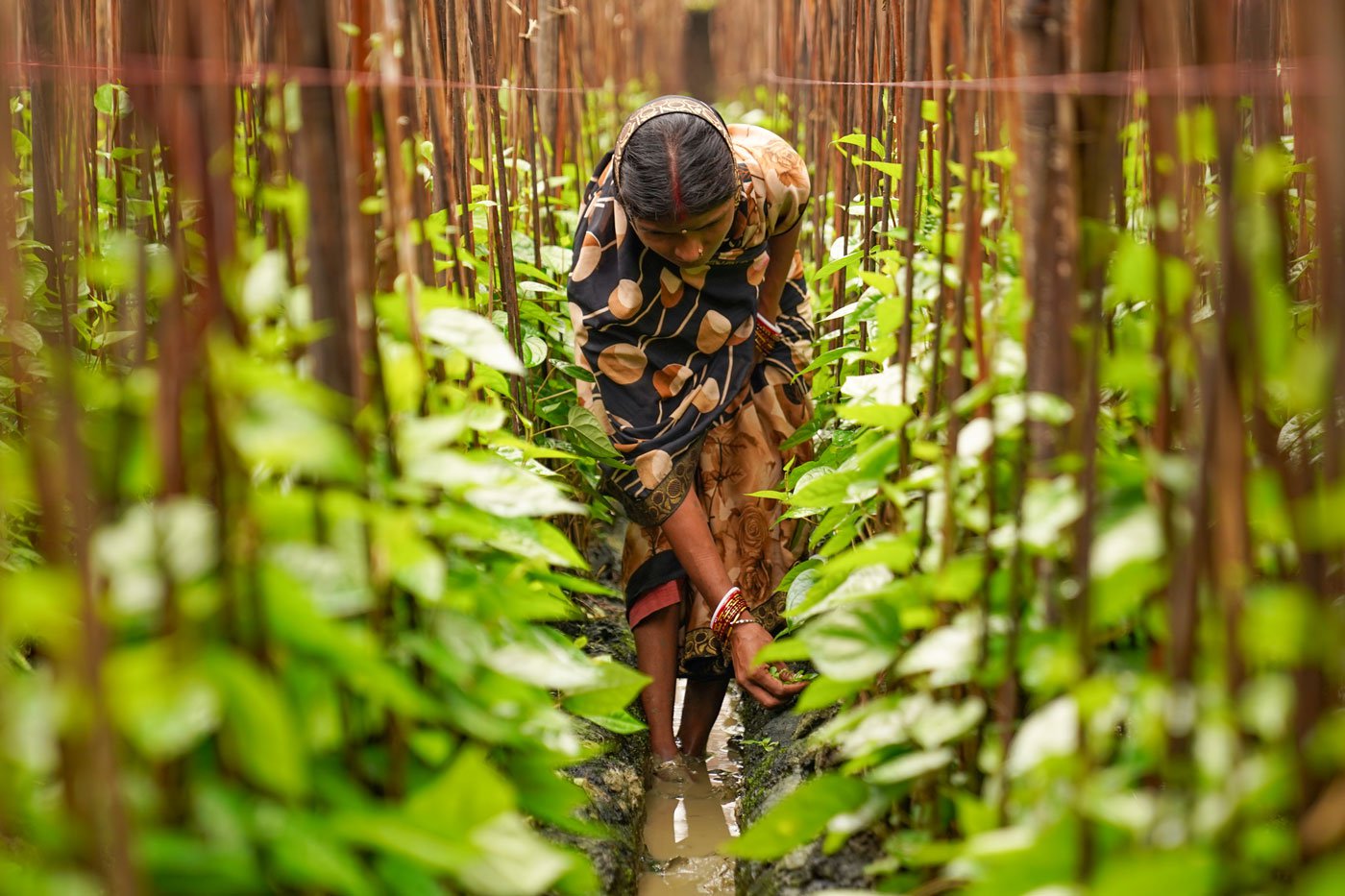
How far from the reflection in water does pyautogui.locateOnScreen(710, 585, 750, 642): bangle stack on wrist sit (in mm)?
272

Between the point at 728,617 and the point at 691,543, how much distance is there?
0.14m

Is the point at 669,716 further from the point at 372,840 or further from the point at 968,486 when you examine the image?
the point at 372,840

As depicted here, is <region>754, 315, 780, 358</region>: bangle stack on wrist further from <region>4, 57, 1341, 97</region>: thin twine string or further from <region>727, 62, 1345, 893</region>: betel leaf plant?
<region>4, 57, 1341, 97</region>: thin twine string

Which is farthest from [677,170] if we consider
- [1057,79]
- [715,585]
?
[1057,79]

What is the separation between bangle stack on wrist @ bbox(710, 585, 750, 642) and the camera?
2113 mm

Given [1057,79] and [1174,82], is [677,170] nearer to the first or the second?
[1057,79]

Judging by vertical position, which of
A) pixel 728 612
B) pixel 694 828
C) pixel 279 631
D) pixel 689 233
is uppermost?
pixel 689 233

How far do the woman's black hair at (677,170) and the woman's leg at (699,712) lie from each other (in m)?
0.90

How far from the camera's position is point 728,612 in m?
2.12

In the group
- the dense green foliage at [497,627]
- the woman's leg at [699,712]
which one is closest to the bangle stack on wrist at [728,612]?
the woman's leg at [699,712]

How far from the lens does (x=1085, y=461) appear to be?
86 cm

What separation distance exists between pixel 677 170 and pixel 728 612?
0.75 metres

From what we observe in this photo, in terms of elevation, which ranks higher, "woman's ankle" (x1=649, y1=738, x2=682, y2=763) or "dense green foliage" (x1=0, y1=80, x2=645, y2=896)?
"dense green foliage" (x1=0, y1=80, x2=645, y2=896)

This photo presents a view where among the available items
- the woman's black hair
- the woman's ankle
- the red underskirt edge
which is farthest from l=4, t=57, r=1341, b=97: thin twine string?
the woman's ankle
